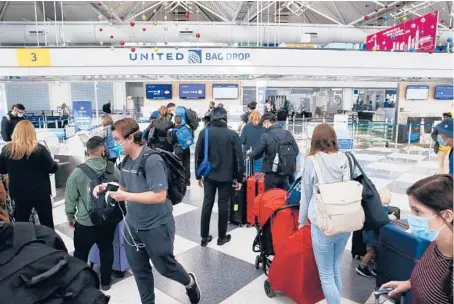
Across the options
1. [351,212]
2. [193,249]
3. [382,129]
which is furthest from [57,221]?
[382,129]

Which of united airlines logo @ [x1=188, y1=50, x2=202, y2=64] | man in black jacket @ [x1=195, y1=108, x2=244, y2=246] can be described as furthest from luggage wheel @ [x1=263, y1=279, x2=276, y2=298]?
united airlines logo @ [x1=188, y1=50, x2=202, y2=64]

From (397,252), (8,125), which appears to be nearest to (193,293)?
(397,252)

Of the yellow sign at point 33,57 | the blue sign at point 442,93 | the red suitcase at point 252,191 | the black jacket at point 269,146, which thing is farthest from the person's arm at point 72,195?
the blue sign at point 442,93

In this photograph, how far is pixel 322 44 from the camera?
13.4 metres

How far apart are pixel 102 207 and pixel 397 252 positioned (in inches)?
85.5

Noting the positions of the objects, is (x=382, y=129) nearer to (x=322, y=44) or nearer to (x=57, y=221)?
(x=322, y=44)

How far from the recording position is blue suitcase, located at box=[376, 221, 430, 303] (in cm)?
228

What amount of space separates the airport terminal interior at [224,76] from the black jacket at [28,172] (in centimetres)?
74

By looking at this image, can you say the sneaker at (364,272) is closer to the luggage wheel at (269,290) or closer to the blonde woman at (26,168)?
the luggage wheel at (269,290)

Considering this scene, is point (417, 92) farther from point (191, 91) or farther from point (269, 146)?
point (269, 146)

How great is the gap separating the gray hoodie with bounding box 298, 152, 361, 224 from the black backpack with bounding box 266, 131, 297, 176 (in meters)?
1.58

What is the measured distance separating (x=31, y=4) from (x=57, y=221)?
12339mm

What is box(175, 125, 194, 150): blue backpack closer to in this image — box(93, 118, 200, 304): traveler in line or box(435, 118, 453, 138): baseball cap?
box(93, 118, 200, 304): traveler in line

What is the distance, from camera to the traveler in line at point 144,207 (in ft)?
6.61
